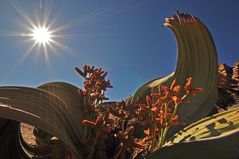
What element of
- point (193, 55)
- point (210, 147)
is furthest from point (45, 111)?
point (193, 55)

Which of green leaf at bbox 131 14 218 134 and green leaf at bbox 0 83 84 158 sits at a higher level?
green leaf at bbox 131 14 218 134

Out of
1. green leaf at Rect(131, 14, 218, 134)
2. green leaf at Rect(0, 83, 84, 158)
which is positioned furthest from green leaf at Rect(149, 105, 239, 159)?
green leaf at Rect(131, 14, 218, 134)

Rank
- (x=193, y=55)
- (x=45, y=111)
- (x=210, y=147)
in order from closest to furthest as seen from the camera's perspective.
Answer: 1. (x=210, y=147)
2. (x=45, y=111)
3. (x=193, y=55)

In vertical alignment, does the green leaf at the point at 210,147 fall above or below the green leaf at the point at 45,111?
below

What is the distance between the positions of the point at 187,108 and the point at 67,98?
62 cm

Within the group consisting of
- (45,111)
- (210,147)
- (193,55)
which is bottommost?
(210,147)

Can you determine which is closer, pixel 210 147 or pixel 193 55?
pixel 210 147

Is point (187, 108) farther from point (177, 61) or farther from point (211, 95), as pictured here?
point (177, 61)

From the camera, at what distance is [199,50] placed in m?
1.77

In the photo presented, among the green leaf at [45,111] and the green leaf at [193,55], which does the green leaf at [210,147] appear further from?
the green leaf at [193,55]

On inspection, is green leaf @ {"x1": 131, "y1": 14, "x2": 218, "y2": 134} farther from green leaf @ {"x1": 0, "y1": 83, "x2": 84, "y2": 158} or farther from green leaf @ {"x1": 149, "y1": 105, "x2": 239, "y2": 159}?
green leaf @ {"x1": 149, "y1": 105, "x2": 239, "y2": 159}

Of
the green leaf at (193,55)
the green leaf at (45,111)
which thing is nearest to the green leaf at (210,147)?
the green leaf at (45,111)

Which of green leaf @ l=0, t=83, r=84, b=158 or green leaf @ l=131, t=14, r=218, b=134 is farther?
green leaf @ l=131, t=14, r=218, b=134

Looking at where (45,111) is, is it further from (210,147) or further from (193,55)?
(193,55)
